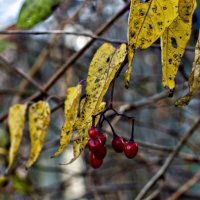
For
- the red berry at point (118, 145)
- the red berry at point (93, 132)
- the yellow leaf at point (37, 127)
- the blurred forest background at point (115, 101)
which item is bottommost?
the blurred forest background at point (115, 101)

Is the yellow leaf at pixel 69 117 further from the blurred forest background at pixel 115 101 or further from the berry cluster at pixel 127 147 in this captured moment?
the blurred forest background at pixel 115 101

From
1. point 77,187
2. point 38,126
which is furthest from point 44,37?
point 38,126

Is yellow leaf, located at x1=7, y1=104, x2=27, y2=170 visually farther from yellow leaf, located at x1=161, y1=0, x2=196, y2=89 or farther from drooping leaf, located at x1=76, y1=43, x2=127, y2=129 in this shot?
yellow leaf, located at x1=161, y1=0, x2=196, y2=89

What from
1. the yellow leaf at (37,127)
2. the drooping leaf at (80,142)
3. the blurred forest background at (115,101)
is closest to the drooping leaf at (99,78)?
the drooping leaf at (80,142)

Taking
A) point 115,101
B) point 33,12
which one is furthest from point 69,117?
point 115,101

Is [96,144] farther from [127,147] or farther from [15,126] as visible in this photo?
[15,126]

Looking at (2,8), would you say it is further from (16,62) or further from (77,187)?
(77,187)
